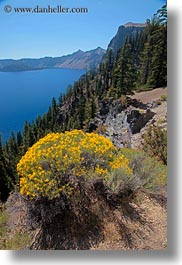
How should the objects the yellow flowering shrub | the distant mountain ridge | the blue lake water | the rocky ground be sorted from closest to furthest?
the yellow flowering shrub → the rocky ground → the distant mountain ridge → the blue lake water

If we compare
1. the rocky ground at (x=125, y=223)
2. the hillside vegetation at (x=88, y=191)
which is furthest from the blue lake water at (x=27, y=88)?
the rocky ground at (x=125, y=223)

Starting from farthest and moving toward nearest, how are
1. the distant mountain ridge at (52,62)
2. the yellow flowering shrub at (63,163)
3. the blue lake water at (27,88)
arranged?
1. the blue lake water at (27,88)
2. the distant mountain ridge at (52,62)
3. the yellow flowering shrub at (63,163)

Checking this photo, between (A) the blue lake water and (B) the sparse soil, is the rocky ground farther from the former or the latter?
(A) the blue lake water

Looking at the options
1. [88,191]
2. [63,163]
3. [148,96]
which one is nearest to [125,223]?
[88,191]

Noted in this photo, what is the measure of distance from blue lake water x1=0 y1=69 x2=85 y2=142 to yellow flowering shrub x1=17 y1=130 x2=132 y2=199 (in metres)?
0.72

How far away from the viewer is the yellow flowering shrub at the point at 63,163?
2.49 metres

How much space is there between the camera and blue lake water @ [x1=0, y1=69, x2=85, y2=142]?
3168mm

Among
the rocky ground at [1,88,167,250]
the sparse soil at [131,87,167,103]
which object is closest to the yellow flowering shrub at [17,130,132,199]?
the rocky ground at [1,88,167,250]

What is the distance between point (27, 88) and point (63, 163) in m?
1.08

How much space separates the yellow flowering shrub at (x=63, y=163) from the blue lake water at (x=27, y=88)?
720mm

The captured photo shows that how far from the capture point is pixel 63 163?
257 cm

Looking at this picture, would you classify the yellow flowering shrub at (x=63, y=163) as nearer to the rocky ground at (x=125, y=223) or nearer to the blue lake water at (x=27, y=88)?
the rocky ground at (x=125, y=223)

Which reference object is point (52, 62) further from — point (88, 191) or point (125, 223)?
point (125, 223)

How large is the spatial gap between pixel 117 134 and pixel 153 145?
0.95 metres
